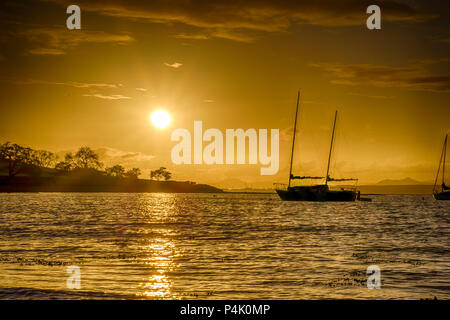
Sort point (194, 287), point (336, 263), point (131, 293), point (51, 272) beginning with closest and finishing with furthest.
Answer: point (131, 293), point (194, 287), point (51, 272), point (336, 263)

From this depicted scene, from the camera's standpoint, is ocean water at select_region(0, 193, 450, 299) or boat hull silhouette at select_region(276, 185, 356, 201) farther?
boat hull silhouette at select_region(276, 185, 356, 201)

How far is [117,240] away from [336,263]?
76.4 feet

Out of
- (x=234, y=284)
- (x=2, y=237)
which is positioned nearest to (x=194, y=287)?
(x=234, y=284)

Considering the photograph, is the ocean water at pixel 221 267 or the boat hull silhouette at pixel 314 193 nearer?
the ocean water at pixel 221 267

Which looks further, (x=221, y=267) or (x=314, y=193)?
(x=314, y=193)

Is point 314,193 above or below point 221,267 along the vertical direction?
below

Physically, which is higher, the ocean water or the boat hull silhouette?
the ocean water

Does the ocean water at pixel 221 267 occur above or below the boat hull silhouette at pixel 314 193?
above

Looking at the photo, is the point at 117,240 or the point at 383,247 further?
the point at 117,240
